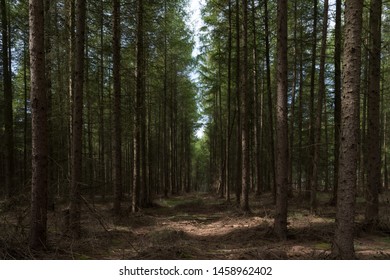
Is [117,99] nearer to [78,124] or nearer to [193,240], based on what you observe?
[78,124]

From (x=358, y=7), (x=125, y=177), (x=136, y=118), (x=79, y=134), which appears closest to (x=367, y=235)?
(x=358, y=7)

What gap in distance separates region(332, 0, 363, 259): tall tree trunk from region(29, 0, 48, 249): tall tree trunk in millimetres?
5363

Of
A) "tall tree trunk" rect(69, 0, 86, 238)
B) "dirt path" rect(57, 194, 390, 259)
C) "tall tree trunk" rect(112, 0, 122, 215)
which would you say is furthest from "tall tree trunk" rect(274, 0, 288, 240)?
"tall tree trunk" rect(112, 0, 122, 215)

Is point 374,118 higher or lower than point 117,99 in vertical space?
lower

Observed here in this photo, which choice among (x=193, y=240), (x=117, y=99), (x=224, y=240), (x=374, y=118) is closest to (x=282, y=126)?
(x=374, y=118)

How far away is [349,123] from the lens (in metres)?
5.52

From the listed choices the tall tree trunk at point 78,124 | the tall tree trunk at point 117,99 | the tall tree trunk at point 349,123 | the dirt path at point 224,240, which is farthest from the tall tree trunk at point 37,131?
the tall tree trunk at point 117,99

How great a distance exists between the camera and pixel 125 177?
34938 millimetres

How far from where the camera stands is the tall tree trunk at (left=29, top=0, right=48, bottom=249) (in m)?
6.48

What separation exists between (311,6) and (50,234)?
1643cm

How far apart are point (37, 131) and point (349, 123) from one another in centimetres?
552

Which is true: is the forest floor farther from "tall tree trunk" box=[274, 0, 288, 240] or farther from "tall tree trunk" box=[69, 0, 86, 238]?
"tall tree trunk" box=[274, 0, 288, 240]

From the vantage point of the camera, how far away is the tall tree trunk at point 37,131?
6.48 metres

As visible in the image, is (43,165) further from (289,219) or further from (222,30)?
(222,30)
